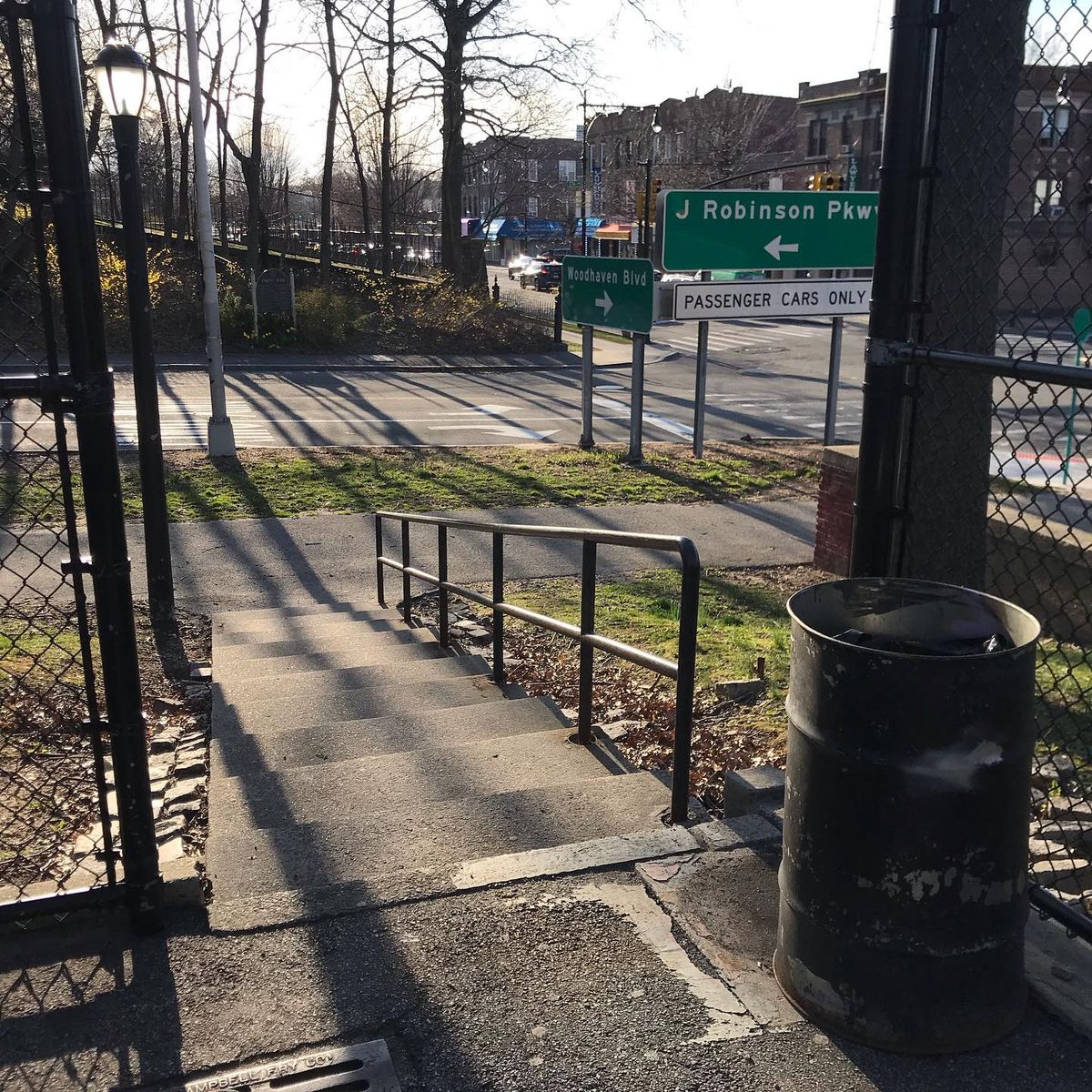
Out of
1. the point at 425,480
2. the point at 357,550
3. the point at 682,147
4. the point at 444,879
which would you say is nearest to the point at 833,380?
the point at 425,480

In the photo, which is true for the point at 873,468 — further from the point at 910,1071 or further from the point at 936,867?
the point at 910,1071

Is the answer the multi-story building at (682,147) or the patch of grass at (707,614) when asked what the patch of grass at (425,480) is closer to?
the patch of grass at (707,614)

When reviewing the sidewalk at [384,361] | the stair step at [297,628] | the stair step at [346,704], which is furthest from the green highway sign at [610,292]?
the sidewalk at [384,361]

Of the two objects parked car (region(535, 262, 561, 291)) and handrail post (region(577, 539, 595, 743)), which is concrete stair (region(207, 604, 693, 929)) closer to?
handrail post (region(577, 539, 595, 743))

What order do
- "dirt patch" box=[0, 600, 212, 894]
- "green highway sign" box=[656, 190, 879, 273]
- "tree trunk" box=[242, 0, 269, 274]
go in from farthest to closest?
"tree trunk" box=[242, 0, 269, 274], "green highway sign" box=[656, 190, 879, 273], "dirt patch" box=[0, 600, 212, 894]

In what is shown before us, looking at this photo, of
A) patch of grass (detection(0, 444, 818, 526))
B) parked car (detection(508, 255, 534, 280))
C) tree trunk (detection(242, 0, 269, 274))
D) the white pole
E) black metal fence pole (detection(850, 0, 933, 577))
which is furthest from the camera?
parked car (detection(508, 255, 534, 280))

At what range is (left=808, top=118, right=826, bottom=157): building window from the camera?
60781 millimetres

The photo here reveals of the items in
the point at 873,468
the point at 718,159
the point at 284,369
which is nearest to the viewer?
the point at 873,468

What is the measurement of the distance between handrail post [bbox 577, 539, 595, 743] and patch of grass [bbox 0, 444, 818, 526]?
8.12m

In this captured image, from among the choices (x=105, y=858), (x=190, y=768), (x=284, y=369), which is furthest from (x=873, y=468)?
(x=284, y=369)

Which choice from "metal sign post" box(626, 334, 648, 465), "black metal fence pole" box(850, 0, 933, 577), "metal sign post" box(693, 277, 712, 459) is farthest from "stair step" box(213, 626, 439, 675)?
"metal sign post" box(693, 277, 712, 459)

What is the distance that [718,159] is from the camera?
5922cm

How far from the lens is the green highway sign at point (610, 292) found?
15.7 m

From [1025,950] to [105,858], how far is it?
263 centimetres
